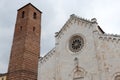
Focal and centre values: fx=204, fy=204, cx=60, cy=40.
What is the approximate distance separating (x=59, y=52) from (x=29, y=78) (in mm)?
5098

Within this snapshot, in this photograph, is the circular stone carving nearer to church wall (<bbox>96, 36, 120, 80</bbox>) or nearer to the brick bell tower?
church wall (<bbox>96, 36, 120, 80</bbox>)

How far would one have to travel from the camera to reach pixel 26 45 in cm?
2562

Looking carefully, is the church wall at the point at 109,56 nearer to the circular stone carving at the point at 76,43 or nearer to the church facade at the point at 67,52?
the church facade at the point at 67,52

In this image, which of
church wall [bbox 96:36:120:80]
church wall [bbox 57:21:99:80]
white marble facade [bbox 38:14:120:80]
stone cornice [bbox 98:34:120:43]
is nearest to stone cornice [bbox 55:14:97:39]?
white marble facade [bbox 38:14:120:80]

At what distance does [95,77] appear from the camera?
62.6ft

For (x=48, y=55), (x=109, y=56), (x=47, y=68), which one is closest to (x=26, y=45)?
(x=48, y=55)

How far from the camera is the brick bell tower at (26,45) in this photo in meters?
24.6

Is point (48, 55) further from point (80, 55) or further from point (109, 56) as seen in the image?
point (109, 56)

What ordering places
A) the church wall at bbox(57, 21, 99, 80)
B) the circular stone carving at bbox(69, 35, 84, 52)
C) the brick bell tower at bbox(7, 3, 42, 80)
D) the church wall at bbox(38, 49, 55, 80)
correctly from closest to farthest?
the church wall at bbox(57, 21, 99, 80), the circular stone carving at bbox(69, 35, 84, 52), the church wall at bbox(38, 49, 55, 80), the brick bell tower at bbox(7, 3, 42, 80)

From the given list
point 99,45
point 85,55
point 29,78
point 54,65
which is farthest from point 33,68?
point 99,45

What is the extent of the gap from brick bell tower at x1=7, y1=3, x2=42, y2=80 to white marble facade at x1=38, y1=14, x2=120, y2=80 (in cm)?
217

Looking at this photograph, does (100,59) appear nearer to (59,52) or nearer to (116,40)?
(116,40)

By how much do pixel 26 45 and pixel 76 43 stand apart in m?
6.97

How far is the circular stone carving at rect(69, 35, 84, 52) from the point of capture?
21581 mm
